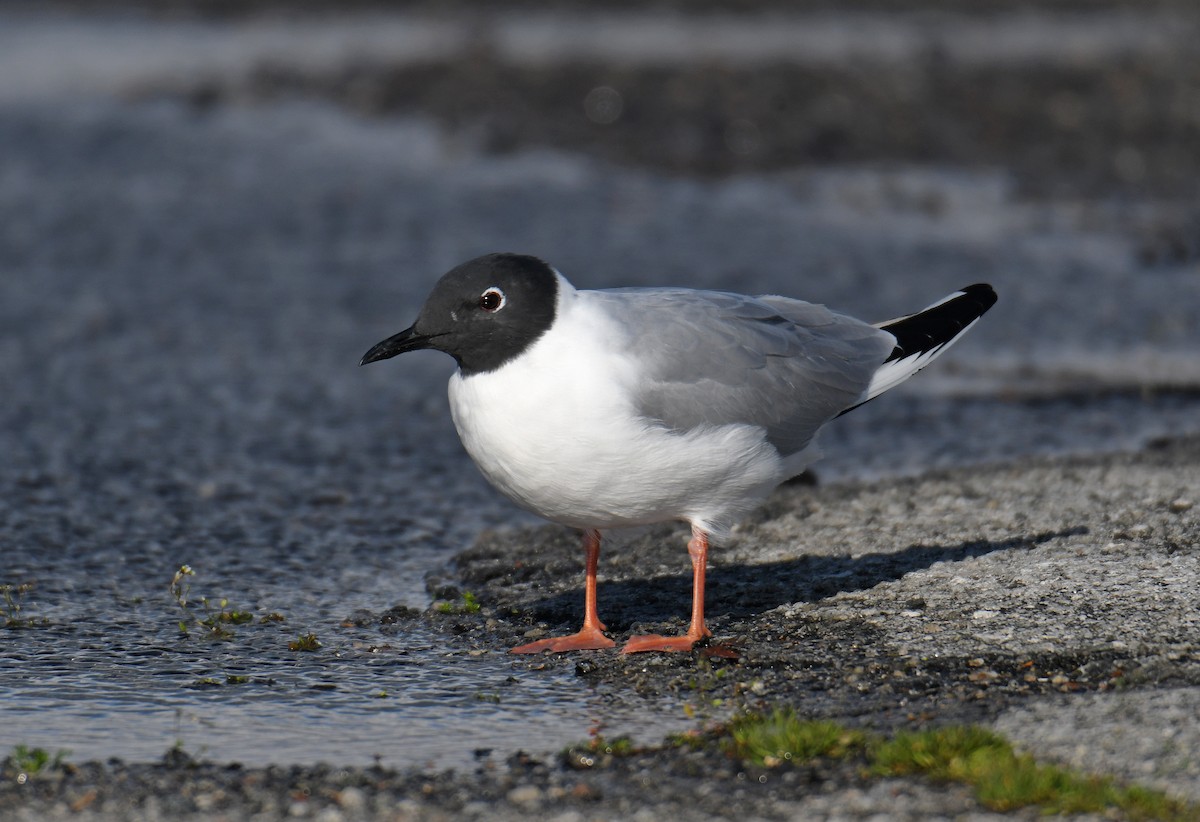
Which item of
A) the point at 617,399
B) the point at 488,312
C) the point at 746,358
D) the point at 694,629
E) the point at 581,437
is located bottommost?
the point at 694,629

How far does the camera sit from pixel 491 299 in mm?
5836

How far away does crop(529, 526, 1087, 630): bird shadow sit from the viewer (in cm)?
648

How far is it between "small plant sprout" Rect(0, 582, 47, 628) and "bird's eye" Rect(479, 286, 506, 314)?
227 cm

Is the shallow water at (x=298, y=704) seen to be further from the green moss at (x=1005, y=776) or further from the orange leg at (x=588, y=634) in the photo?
the green moss at (x=1005, y=776)

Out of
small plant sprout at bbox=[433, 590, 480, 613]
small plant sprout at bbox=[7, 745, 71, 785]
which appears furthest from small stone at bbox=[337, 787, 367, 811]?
small plant sprout at bbox=[433, 590, 480, 613]

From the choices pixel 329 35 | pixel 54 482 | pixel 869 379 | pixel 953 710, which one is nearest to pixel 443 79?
pixel 329 35

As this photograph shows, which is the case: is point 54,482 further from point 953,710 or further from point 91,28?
point 91,28

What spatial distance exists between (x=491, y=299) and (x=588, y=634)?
1.36 meters

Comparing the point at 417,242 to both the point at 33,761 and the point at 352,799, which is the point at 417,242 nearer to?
the point at 33,761

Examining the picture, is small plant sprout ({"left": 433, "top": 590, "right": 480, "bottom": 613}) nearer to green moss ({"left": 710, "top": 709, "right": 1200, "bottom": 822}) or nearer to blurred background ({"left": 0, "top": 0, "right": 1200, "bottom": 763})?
blurred background ({"left": 0, "top": 0, "right": 1200, "bottom": 763})

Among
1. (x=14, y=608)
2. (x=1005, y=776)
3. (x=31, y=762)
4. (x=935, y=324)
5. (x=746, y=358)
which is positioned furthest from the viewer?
(x=935, y=324)

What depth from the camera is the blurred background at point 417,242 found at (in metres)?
6.97

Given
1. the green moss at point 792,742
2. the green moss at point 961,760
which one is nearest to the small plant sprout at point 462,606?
the green moss at point 961,760

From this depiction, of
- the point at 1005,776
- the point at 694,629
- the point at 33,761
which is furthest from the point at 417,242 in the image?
the point at 1005,776
